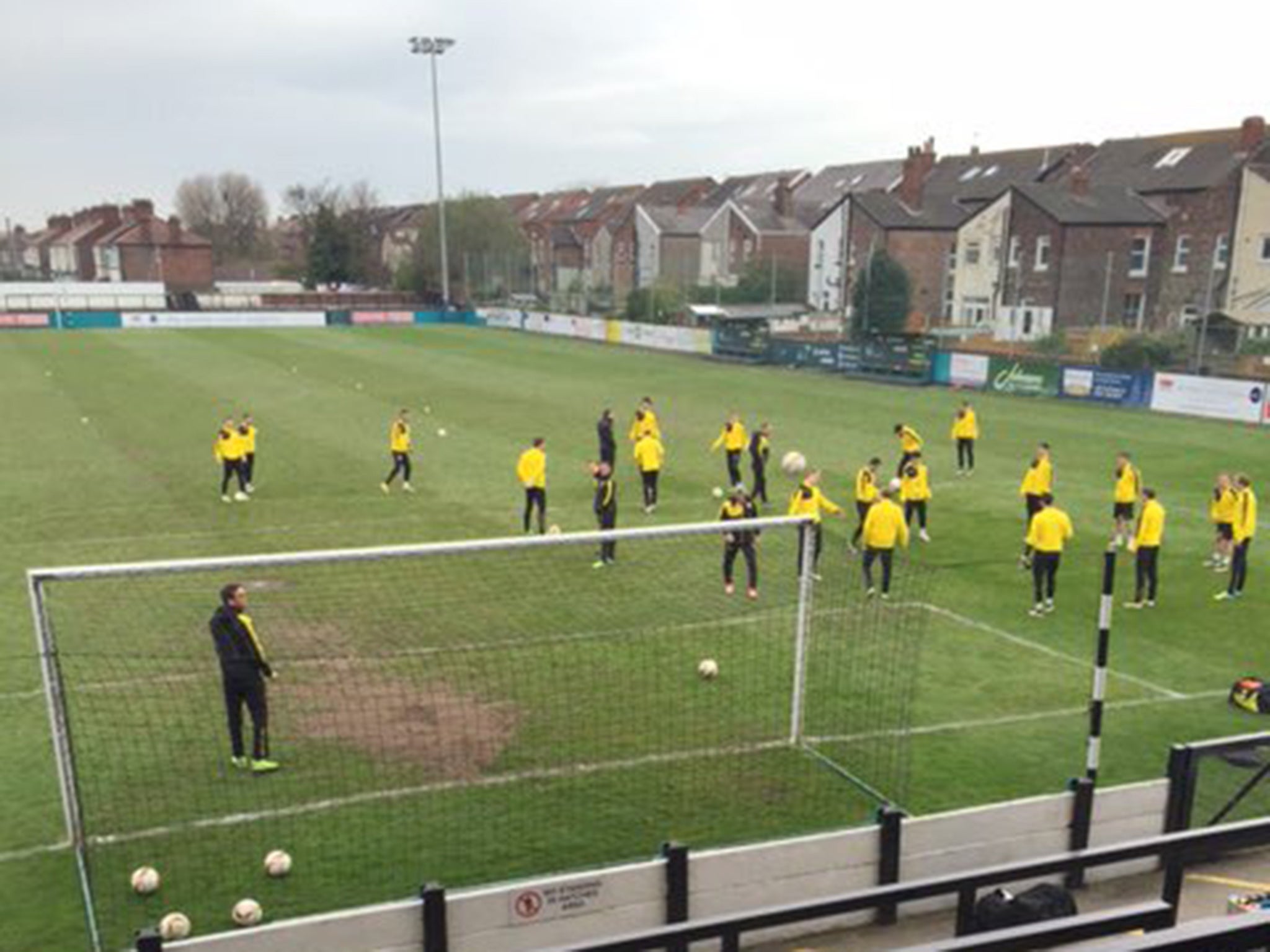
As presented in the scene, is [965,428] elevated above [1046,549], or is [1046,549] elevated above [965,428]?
[1046,549]

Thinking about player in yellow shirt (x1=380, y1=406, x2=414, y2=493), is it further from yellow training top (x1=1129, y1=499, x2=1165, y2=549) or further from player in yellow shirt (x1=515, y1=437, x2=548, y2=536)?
yellow training top (x1=1129, y1=499, x2=1165, y2=549)

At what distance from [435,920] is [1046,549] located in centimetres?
1053

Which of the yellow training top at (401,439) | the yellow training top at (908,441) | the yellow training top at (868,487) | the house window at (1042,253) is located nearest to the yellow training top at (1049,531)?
the yellow training top at (868,487)

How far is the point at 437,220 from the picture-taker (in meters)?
80.6

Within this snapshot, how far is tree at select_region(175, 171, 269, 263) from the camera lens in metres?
126

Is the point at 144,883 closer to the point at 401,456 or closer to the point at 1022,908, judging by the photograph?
the point at 1022,908

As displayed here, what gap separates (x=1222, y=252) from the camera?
49156 millimetres

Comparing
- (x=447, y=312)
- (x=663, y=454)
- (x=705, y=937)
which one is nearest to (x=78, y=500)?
(x=663, y=454)

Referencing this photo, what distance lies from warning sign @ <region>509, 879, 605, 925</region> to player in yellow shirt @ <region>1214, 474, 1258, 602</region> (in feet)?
40.7

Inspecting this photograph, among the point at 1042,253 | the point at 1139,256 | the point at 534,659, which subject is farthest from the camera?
the point at 1042,253

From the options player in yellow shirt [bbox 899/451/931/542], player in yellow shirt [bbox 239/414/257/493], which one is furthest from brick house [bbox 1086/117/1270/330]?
player in yellow shirt [bbox 239/414/257/493]

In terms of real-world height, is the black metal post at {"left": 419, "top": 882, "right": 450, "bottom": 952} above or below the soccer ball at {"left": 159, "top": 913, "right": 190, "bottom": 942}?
above

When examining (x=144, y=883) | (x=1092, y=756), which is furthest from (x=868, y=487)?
(x=144, y=883)

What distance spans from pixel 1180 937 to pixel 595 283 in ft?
289
